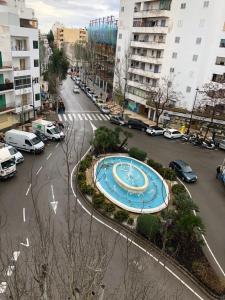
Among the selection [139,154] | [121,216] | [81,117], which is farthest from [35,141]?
[81,117]

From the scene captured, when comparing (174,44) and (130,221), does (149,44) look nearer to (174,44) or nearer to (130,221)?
(174,44)

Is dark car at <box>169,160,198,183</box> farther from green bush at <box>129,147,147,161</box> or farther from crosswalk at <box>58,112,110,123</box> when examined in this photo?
crosswalk at <box>58,112,110,123</box>

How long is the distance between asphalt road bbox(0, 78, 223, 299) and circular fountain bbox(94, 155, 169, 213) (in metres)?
3.48

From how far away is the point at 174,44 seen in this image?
1805 inches

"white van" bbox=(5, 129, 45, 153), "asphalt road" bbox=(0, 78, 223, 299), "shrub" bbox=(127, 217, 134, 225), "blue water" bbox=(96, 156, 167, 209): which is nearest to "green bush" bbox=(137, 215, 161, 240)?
"shrub" bbox=(127, 217, 134, 225)

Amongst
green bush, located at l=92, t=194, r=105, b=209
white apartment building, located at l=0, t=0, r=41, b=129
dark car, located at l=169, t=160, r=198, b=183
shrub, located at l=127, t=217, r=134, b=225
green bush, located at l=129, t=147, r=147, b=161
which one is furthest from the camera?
white apartment building, located at l=0, t=0, r=41, b=129

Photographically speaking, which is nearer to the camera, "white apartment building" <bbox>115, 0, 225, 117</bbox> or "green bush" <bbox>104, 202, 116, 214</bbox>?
"green bush" <bbox>104, 202, 116, 214</bbox>

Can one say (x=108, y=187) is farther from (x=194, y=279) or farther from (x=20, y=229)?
(x=194, y=279)

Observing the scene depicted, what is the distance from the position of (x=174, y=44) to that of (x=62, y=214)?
36039 millimetres

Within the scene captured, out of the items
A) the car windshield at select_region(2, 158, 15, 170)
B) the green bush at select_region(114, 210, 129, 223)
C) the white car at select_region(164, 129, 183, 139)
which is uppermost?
the car windshield at select_region(2, 158, 15, 170)

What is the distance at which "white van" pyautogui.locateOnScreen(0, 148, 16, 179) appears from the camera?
26.1 m

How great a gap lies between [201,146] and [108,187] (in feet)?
64.8

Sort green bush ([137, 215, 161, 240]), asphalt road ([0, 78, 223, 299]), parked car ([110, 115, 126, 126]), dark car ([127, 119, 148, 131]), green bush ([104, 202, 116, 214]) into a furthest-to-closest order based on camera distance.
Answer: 1. parked car ([110, 115, 126, 126])
2. dark car ([127, 119, 148, 131])
3. green bush ([104, 202, 116, 214])
4. green bush ([137, 215, 161, 240])
5. asphalt road ([0, 78, 223, 299])

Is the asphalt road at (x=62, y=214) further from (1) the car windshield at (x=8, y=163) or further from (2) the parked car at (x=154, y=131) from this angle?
(2) the parked car at (x=154, y=131)
